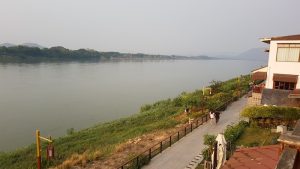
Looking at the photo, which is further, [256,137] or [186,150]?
[256,137]

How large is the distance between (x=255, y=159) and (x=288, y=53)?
1714 cm

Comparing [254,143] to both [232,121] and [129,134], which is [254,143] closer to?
[232,121]

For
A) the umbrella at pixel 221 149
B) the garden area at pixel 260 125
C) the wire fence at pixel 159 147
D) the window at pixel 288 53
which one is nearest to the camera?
the umbrella at pixel 221 149

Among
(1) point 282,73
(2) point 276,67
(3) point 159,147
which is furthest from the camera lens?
(2) point 276,67

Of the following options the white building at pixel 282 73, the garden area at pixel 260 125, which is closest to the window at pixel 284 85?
the white building at pixel 282 73

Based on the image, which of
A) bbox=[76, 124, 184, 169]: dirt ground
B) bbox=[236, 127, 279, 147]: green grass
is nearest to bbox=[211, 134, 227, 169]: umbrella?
bbox=[236, 127, 279, 147]: green grass

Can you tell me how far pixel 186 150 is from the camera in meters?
18.8

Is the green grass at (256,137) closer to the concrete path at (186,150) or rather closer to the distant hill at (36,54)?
the concrete path at (186,150)

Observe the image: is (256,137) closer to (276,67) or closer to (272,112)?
(272,112)

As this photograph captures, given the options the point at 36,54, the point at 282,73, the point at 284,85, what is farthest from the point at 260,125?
the point at 36,54

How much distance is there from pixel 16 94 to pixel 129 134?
1322 inches

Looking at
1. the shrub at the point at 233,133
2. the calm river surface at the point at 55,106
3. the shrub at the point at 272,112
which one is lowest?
the calm river surface at the point at 55,106

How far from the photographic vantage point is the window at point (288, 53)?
23384 millimetres

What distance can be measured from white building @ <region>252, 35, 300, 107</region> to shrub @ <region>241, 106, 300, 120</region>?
152 cm
